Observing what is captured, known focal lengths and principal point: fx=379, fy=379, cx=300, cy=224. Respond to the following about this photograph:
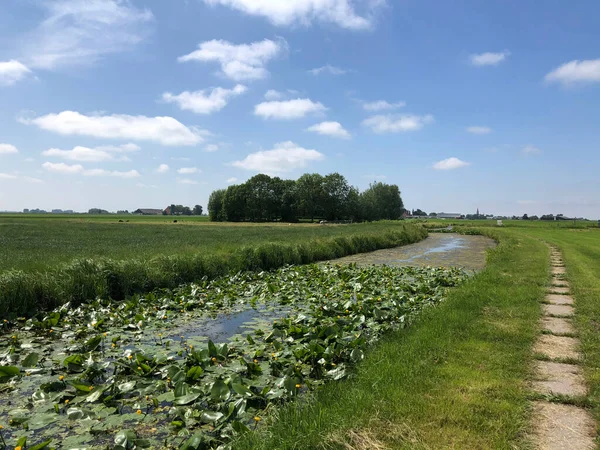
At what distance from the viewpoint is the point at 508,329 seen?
6.20 meters

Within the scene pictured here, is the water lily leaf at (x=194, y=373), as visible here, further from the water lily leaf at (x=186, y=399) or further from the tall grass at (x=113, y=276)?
the tall grass at (x=113, y=276)

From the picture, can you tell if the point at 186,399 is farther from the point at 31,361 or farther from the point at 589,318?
the point at 589,318

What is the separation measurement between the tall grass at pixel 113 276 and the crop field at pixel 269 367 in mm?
60

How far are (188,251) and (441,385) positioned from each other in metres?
12.3

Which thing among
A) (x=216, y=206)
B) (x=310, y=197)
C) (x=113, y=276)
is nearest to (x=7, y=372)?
(x=113, y=276)

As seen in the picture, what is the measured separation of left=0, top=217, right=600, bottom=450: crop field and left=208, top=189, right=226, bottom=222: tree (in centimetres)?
8450

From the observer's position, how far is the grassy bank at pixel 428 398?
3215 mm

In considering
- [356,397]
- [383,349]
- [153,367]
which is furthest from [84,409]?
[383,349]

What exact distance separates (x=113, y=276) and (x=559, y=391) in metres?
10.3

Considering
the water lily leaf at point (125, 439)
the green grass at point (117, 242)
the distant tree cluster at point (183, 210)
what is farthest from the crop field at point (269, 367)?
the distant tree cluster at point (183, 210)

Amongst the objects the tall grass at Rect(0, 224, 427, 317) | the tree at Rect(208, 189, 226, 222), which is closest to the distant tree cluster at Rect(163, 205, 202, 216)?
the tree at Rect(208, 189, 226, 222)

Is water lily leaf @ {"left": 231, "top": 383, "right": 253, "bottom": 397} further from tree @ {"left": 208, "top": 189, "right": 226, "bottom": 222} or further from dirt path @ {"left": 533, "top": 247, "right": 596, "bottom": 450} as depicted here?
tree @ {"left": 208, "top": 189, "right": 226, "bottom": 222}

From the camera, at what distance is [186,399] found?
13.5 ft

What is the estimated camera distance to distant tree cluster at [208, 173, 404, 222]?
8831 cm
